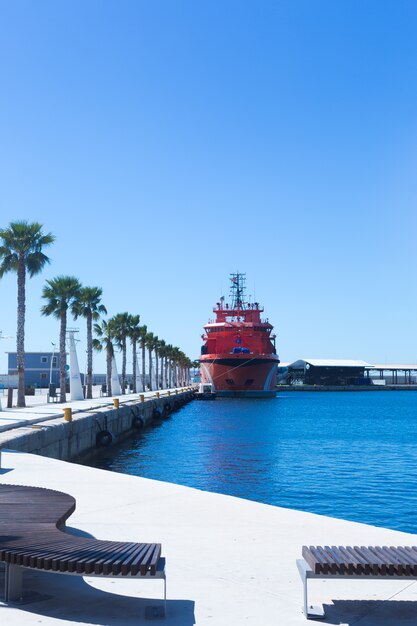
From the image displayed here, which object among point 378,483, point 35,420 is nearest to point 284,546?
point 378,483

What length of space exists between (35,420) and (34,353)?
83.0 m

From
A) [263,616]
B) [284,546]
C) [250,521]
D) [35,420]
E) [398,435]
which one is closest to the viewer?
[263,616]

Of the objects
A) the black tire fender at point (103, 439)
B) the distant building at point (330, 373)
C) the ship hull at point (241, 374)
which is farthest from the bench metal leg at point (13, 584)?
the distant building at point (330, 373)

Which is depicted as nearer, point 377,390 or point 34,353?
point 34,353

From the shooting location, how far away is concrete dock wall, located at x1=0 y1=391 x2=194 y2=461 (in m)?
19.9

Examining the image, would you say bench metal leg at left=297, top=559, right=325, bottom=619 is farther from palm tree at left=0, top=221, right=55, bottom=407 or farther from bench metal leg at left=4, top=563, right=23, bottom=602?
palm tree at left=0, top=221, right=55, bottom=407

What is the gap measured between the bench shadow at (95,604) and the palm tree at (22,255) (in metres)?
34.2

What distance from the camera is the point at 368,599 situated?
6.11m

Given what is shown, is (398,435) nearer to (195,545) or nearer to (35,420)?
(35,420)

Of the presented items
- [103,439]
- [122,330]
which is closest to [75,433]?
[103,439]

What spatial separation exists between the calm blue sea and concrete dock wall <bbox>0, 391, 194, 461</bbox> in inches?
35.6

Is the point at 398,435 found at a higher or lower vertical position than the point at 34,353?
lower

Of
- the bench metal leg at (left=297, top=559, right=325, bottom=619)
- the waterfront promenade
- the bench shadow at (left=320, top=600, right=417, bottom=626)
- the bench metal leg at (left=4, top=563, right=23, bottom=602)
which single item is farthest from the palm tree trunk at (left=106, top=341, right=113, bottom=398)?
the bench metal leg at (left=297, top=559, right=325, bottom=619)

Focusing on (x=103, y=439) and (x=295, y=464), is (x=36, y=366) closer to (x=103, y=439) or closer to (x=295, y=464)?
(x=103, y=439)
